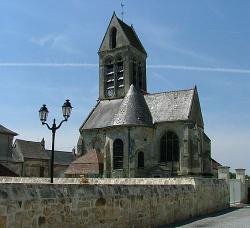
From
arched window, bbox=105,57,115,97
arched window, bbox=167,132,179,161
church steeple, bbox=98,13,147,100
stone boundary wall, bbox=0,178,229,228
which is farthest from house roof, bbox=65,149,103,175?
stone boundary wall, bbox=0,178,229,228

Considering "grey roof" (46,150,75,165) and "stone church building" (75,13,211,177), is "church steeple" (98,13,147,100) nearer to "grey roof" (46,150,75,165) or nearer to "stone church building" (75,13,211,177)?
"stone church building" (75,13,211,177)

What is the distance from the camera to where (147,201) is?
12.4 meters

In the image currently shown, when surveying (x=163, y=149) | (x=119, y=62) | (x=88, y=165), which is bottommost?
(x=88, y=165)

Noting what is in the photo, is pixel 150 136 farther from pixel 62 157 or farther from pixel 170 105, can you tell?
pixel 62 157

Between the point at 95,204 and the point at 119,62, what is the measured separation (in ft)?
116

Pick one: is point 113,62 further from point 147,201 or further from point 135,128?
point 147,201

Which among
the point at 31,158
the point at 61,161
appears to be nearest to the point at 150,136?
the point at 31,158

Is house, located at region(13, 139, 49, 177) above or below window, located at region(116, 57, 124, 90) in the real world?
below

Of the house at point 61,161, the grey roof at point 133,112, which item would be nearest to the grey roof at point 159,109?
the grey roof at point 133,112

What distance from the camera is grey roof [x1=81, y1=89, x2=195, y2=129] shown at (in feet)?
119

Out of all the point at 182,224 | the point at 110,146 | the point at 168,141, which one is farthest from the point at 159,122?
the point at 182,224

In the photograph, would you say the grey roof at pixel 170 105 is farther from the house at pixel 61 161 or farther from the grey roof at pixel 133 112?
the house at pixel 61 161

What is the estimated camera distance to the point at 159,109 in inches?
1485

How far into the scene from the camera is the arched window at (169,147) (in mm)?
35688
